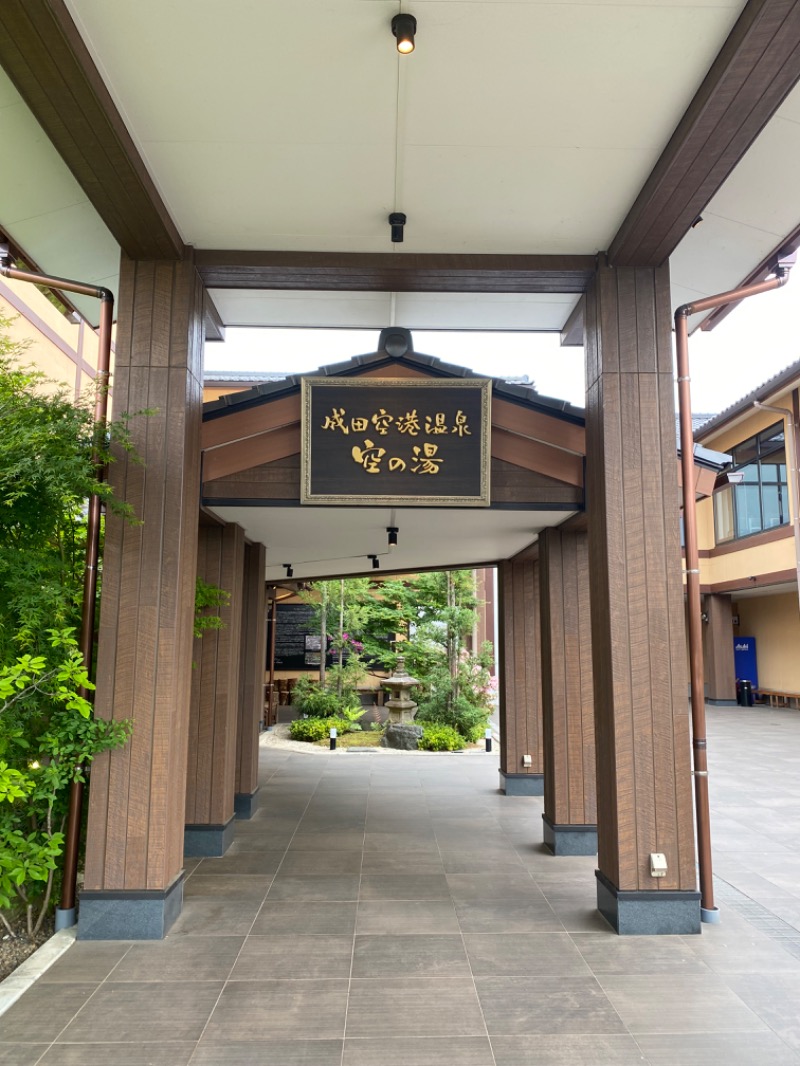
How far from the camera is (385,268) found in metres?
4.87

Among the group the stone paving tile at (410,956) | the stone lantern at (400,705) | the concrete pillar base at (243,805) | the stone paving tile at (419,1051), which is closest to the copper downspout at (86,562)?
the stone paving tile at (410,956)

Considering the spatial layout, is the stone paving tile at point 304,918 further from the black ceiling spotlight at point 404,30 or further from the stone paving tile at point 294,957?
the black ceiling spotlight at point 404,30

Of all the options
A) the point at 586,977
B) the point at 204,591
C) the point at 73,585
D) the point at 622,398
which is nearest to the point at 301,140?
the point at 622,398

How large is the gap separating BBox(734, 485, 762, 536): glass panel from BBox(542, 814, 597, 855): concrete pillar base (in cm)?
1407

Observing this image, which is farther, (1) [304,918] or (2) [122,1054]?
(1) [304,918]

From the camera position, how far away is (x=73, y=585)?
15.0ft

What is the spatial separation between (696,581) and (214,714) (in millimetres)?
4078

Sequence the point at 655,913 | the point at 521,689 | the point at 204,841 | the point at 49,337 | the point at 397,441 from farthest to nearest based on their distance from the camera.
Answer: the point at 49,337, the point at 521,689, the point at 204,841, the point at 397,441, the point at 655,913

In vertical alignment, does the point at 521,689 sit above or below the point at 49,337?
below

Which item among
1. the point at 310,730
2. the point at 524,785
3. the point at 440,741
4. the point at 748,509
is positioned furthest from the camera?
the point at 748,509

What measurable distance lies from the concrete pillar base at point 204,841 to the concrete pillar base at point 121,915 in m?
1.76

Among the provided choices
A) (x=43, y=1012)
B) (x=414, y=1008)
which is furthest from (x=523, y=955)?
(x=43, y=1012)

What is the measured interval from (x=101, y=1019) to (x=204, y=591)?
3081mm

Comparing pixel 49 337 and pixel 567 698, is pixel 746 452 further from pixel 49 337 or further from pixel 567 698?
pixel 49 337
